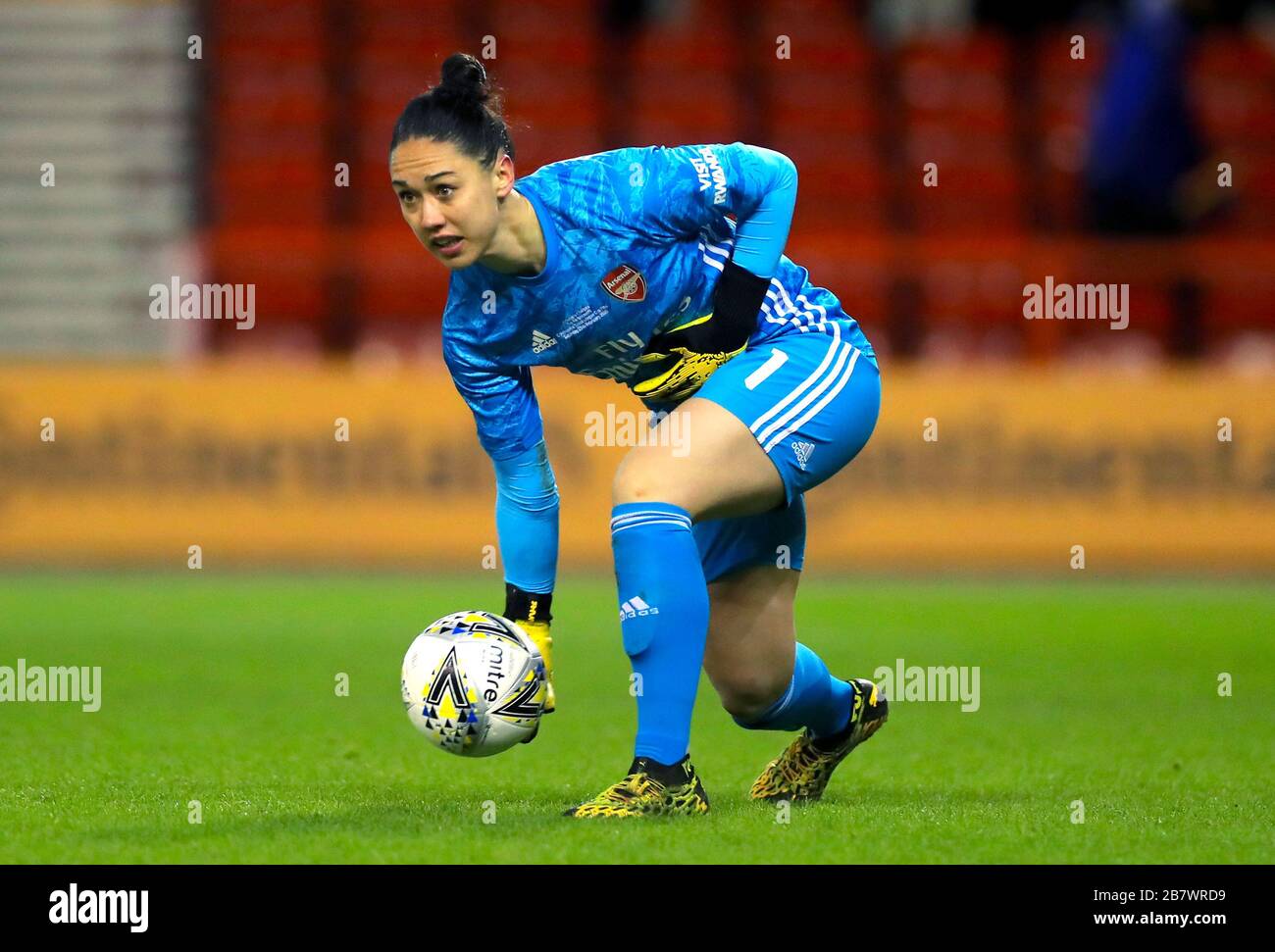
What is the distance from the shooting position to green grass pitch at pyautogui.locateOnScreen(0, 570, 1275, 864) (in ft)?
16.6

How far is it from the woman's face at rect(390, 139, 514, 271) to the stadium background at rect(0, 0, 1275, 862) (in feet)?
5.31

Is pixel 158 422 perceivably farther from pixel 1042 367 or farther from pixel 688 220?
pixel 688 220

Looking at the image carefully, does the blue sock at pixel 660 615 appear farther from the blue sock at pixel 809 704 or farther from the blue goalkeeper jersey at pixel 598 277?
the blue sock at pixel 809 704

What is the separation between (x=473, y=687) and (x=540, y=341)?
1.00 metres

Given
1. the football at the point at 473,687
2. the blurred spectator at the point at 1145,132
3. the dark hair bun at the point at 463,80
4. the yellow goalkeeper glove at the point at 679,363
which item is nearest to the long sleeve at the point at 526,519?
the football at the point at 473,687

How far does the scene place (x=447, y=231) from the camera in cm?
534

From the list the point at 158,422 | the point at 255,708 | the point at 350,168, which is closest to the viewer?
the point at 255,708

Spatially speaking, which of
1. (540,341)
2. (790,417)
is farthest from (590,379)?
(790,417)

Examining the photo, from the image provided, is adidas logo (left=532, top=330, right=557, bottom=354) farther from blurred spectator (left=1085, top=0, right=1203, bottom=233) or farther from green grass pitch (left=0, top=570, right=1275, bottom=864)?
blurred spectator (left=1085, top=0, right=1203, bottom=233)

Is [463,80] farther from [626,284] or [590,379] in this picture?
[590,379]

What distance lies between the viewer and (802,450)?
5.68 m

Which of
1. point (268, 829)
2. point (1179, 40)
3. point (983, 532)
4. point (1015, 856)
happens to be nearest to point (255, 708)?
point (268, 829)

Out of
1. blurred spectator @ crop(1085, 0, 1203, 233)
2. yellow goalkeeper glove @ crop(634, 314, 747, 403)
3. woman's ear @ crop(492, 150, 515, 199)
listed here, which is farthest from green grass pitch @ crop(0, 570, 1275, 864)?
blurred spectator @ crop(1085, 0, 1203, 233)
